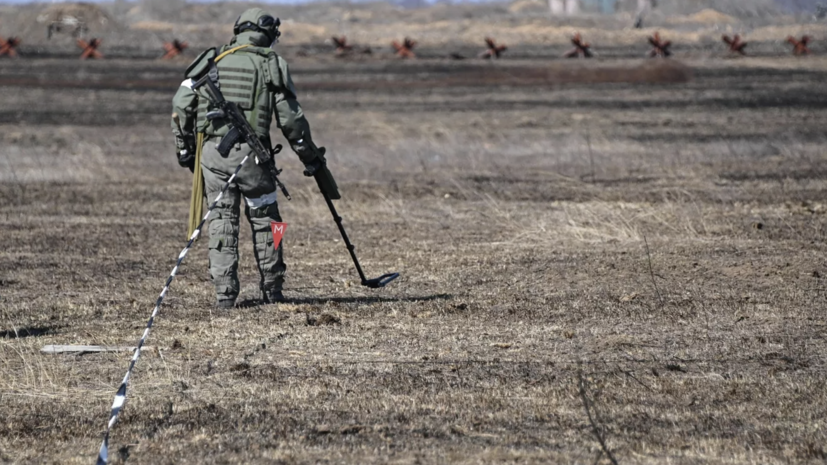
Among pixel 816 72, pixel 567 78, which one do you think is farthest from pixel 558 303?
pixel 816 72

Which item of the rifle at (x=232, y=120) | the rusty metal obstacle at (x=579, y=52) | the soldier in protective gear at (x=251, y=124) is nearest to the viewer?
the rifle at (x=232, y=120)

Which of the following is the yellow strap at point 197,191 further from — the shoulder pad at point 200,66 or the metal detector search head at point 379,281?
the metal detector search head at point 379,281

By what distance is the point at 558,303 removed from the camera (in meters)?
8.77

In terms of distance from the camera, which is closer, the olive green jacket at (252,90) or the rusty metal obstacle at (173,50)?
the olive green jacket at (252,90)

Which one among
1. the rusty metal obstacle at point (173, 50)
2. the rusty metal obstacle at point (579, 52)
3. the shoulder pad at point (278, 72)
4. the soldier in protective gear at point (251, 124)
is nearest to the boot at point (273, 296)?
the soldier in protective gear at point (251, 124)

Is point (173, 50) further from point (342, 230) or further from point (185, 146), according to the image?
point (185, 146)

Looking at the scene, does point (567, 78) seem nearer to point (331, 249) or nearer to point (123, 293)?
point (331, 249)

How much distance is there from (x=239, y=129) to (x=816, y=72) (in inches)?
1340

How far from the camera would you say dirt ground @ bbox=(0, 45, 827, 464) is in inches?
216

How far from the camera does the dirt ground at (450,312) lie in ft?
18.0

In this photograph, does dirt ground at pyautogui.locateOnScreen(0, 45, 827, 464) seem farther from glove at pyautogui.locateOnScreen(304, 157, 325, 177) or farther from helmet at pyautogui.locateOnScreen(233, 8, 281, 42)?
helmet at pyautogui.locateOnScreen(233, 8, 281, 42)

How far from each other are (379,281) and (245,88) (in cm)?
202

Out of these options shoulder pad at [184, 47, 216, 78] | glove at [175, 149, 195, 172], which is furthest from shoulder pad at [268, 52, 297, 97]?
glove at [175, 149, 195, 172]

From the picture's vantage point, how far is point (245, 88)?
26.2ft
